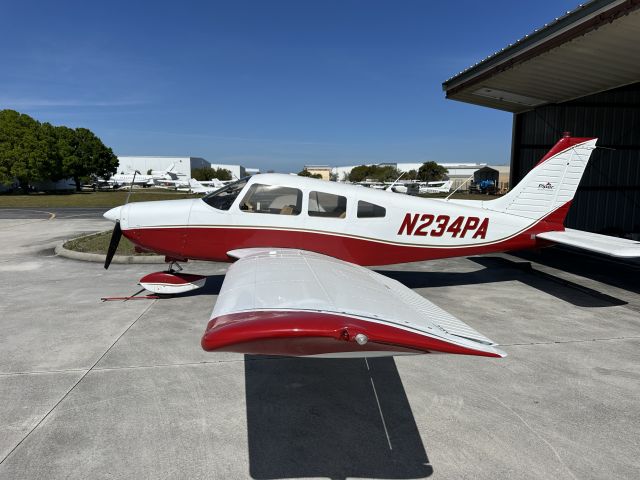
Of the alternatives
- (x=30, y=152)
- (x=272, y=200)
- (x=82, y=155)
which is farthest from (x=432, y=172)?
(x=272, y=200)

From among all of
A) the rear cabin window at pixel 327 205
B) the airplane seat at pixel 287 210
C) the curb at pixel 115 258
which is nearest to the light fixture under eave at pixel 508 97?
the rear cabin window at pixel 327 205

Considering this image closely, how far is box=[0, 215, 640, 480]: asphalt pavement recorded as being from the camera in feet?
9.37

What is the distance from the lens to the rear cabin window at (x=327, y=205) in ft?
19.9

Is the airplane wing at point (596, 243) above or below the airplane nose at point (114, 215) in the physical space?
below

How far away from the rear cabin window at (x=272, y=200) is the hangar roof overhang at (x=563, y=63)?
22.5 ft

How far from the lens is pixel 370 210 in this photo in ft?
20.4

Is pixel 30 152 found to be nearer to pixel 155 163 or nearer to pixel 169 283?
pixel 169 283

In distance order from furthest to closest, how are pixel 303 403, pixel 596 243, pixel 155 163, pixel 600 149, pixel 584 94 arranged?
1. pixel 155 163
2. pixel 600 149
3. pixel 584 94
4. pixel 596 243
5. pixel 303 403

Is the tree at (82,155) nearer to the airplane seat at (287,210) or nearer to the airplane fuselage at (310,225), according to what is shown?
the airplane fuselage at (310,225)

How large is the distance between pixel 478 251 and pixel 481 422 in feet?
13.0

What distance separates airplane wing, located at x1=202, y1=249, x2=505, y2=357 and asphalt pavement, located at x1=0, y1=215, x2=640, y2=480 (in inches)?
38.2

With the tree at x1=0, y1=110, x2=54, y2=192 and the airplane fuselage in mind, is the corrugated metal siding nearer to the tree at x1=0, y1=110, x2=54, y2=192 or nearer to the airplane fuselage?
the airplane fuselage

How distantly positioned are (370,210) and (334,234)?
719mm

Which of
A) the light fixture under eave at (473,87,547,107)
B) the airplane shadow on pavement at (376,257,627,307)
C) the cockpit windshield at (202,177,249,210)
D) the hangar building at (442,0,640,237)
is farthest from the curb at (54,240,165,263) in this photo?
the light fixture under eave at (473,87,547,107)
